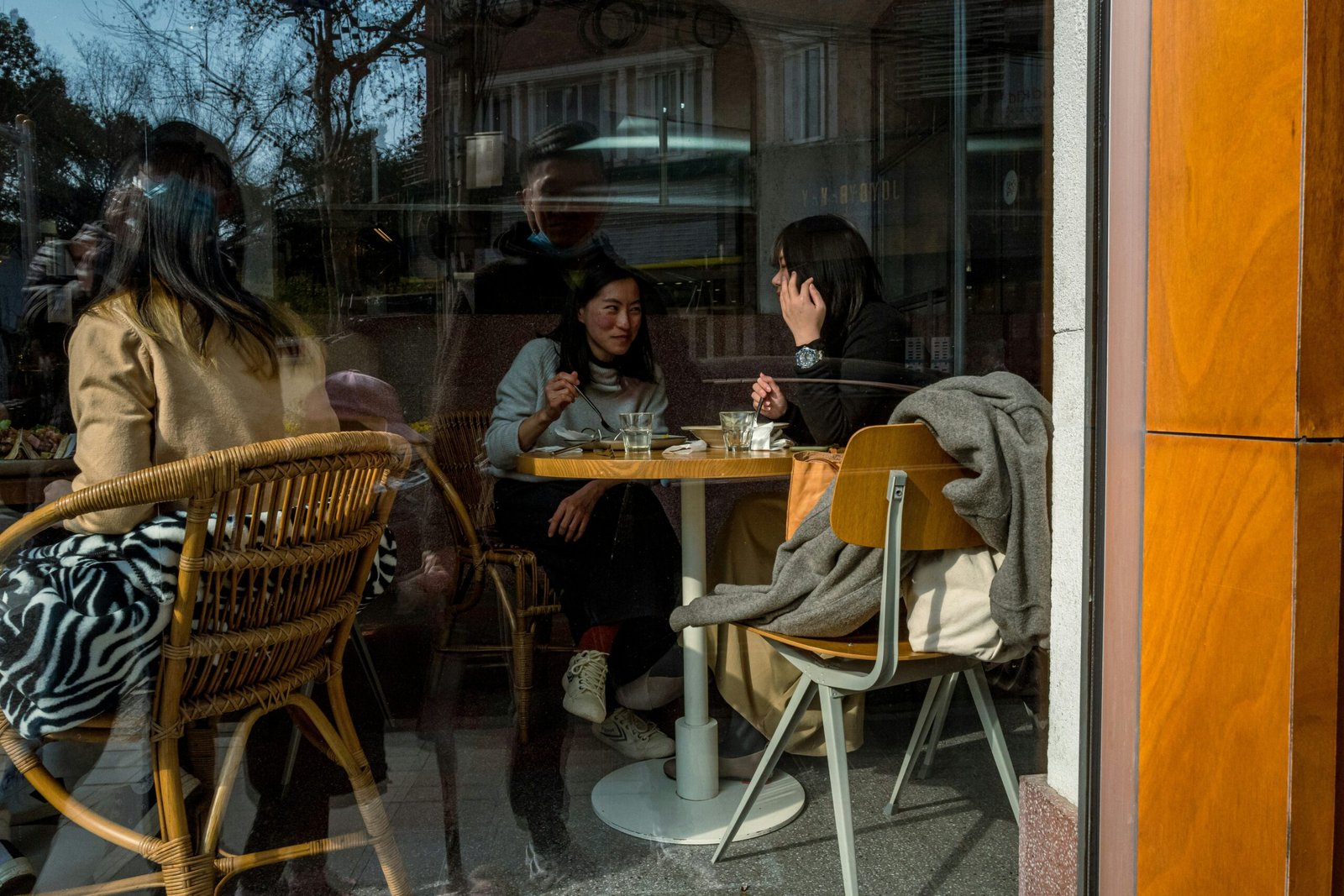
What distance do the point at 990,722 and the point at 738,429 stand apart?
30.4 inches

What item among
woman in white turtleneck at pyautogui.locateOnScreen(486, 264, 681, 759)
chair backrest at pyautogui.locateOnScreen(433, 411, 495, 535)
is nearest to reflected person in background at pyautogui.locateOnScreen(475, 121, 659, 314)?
woman in white turtleneck at pyautogui.locateOnScreen(486, 264, 681, 759)

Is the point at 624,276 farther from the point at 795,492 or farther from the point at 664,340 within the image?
the point at 795,492

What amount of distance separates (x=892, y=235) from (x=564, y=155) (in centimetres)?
115

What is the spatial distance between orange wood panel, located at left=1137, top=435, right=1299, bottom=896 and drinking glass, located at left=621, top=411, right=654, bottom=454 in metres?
1.10

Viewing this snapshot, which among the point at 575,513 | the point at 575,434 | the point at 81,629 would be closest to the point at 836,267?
the point at 575,434

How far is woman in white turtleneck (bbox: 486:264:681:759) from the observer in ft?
7.09

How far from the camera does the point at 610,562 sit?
7.41ft

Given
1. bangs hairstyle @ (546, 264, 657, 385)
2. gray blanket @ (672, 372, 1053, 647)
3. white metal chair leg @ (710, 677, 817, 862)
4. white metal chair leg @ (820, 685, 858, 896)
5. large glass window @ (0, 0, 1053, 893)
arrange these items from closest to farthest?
1. large glass window @ (0, 0, 1053, 893)
2. gray blanket @ (672, 372, 1053, 647)
3. white metal chair leg @ (820, 685, 858, 896)
4. white metal chair leg @ (710, 677, 817, 862)
5. bangs hairstyle @ (546, 264, 657, 385)

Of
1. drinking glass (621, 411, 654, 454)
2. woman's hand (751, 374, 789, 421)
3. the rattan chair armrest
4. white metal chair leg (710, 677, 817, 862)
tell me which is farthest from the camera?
drinking glass (621, 411, 654, 454)

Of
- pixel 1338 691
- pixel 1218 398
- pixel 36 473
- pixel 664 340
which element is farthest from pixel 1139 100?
pixel 36 473

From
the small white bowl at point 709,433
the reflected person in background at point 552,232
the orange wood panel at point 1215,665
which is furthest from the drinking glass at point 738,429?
the orange wood panel at point 1215,665

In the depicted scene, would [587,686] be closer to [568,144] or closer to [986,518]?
[986,518]

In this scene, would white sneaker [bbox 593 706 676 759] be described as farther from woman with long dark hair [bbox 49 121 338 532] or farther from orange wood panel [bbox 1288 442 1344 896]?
orange wood panel [bbox 1288 442 1344 896]

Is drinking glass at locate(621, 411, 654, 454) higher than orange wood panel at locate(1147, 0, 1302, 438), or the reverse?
orange wood panel at locate(1147, 0, 1302, 438)
